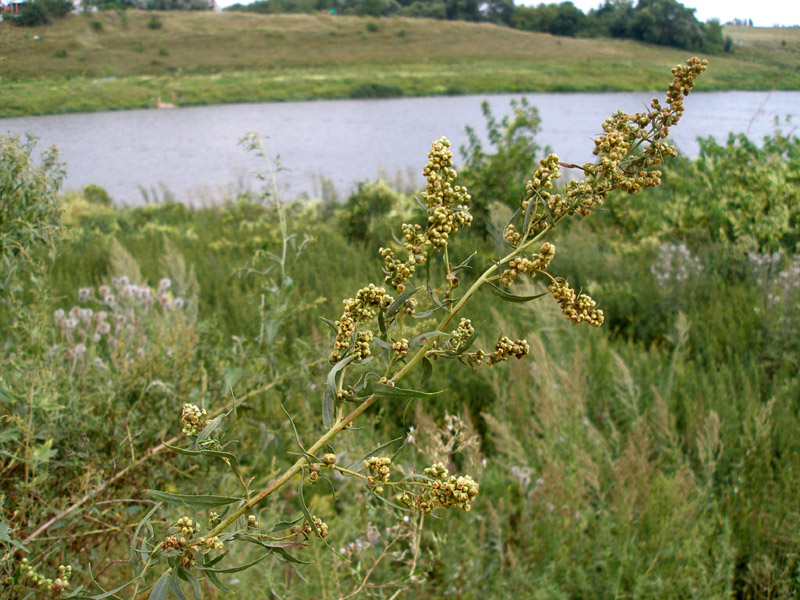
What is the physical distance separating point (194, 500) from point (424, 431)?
156cm

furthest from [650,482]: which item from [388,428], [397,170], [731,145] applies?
[397,170]

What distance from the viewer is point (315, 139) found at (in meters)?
13.6

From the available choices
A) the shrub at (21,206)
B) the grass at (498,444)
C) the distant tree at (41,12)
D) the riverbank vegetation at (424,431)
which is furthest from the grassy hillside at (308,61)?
the riverbank vegetation at (424,431)

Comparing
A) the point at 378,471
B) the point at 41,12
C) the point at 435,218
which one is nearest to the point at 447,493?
the point at 378,471

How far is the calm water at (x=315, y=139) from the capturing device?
32.4 feet

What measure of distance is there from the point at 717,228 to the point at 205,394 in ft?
17.0

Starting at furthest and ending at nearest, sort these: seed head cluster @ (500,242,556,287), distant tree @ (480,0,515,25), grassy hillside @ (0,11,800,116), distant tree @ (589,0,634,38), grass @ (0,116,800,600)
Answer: distant tree @ (480,0,515,25)
distant tree @ (589,0,634,38)
grassy hillside @ (0,11,800,116)
grass @ (0,116,800,600)
seed head cluster @ (500,242,556,287)

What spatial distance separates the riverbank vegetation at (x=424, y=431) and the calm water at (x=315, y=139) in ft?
13.8

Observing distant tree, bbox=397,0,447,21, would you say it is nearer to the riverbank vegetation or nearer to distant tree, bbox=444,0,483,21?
distant tree, bbox=444,0,483,21

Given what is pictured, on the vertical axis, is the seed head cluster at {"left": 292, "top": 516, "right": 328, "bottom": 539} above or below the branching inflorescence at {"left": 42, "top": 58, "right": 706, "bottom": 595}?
below

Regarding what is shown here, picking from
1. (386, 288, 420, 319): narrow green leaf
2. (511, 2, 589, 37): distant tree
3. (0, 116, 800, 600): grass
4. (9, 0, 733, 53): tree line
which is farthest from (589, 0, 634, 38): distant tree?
(386, 288, 420, 319): narrow green leaf

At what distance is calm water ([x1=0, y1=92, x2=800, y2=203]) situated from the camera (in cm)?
988

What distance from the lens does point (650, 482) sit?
2.49 meters

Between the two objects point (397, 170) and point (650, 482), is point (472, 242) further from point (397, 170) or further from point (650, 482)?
point (397, 170)
